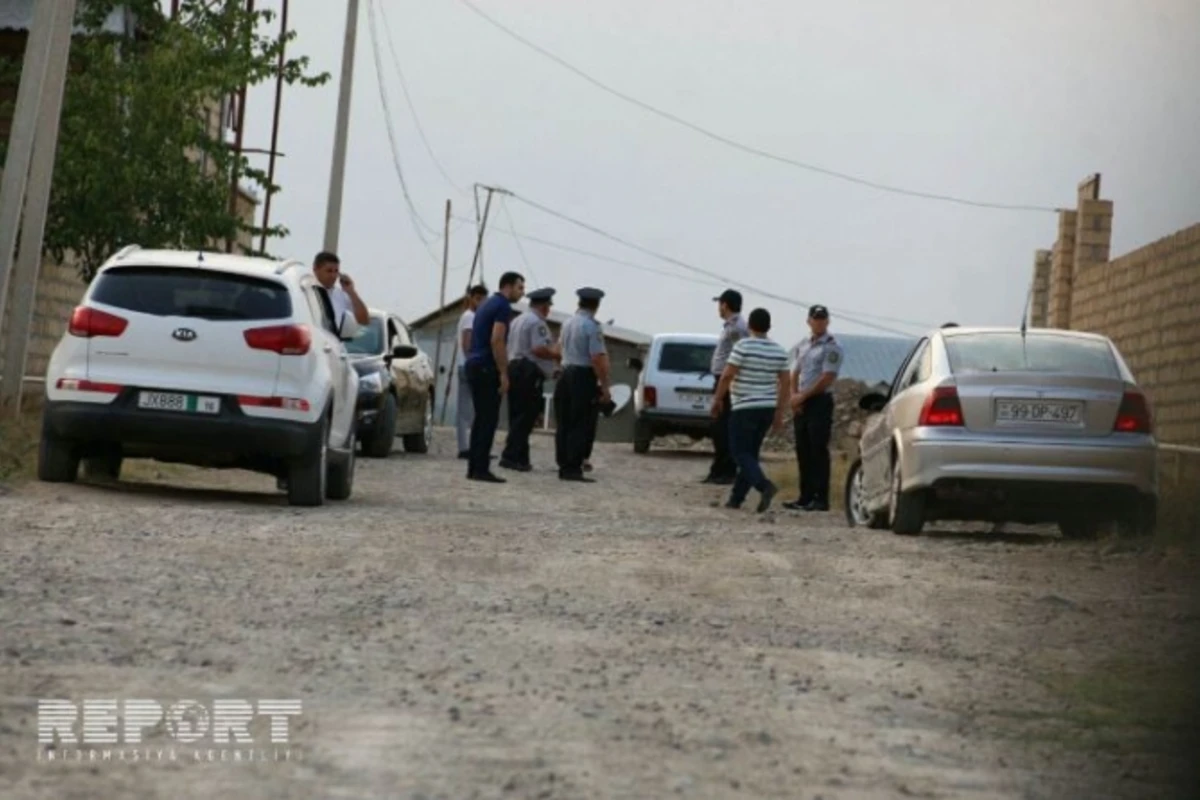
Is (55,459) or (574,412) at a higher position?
(574,412)

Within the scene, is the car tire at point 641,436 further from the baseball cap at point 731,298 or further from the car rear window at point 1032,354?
the car rear window at point 1032,354

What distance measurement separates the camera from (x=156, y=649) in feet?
31.7

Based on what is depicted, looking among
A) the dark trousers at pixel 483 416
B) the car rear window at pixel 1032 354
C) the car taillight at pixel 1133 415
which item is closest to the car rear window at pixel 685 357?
the dark trousers at pixel 483 416

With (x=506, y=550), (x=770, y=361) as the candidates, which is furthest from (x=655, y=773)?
(x=770, y=361)

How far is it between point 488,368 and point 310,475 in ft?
19.0

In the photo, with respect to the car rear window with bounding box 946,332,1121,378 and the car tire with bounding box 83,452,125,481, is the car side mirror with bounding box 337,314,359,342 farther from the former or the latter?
the car rear window with bounding box 946,332,1121,378

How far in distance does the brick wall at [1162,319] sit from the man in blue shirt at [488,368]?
5.56m

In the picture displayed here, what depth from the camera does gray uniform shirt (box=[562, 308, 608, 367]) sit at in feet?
80.8

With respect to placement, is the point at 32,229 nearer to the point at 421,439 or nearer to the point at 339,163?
the point at 421,439

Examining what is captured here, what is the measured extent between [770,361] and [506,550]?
6.67 metres

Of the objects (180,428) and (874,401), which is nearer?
(180,428)

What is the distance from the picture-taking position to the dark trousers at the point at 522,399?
80.1 ft

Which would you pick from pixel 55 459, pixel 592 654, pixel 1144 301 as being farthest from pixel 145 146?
pixel 592 654

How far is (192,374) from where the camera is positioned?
1789 cm
